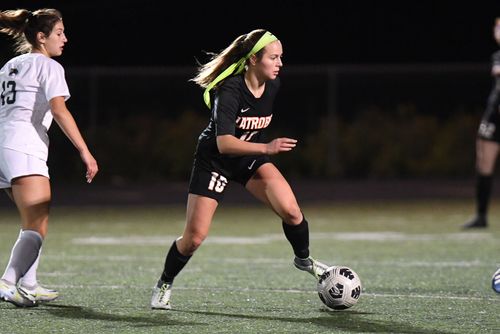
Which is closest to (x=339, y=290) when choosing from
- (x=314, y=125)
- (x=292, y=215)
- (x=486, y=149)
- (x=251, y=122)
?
(x=292, y=215)

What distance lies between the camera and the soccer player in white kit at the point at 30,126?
7465 mm

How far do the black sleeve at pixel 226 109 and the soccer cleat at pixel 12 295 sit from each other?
1.66m

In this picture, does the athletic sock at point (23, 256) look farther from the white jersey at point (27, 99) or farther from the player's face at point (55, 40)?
the player's face at point (55, 40)

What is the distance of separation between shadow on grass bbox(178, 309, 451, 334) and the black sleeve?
1.18 meters

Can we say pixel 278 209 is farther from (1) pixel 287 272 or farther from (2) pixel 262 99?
(1) pixel 287 272

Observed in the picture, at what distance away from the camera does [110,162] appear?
2278cm

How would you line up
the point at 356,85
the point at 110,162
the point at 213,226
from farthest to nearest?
the point at 356,85 < the point at 110,162 < the point at 213,226

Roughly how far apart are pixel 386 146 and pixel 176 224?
32.0ft

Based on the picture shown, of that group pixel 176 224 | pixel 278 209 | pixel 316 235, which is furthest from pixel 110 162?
pixel 278 209

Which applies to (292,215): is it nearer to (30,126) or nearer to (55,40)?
(30,126)

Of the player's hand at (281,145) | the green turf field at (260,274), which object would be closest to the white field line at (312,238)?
the green turf field at (260,274)

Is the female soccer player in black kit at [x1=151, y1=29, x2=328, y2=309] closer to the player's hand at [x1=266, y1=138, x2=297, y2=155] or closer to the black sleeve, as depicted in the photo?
the black sleeve

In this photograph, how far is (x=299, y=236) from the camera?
25.5 ft

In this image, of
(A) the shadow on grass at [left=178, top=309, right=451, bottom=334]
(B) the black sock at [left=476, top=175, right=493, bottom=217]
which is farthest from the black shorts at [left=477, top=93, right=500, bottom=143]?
(A) the shadow on grass at [left=178, top=309, right=451, bottom=334]
